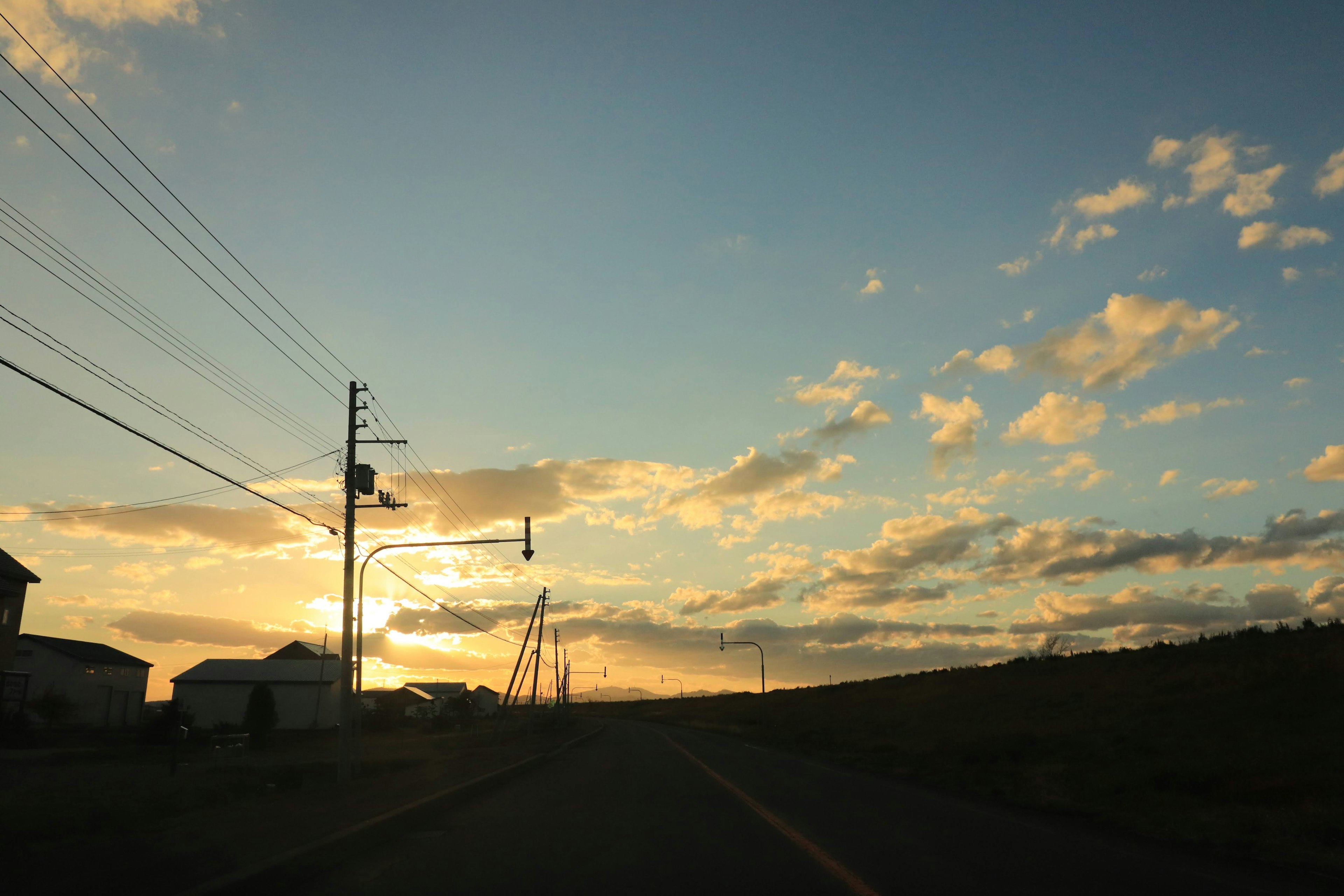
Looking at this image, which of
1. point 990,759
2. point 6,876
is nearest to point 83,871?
point 6,876

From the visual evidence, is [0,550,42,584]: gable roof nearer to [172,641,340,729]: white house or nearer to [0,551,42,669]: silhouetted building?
[0,551,42,669]: silhouetted building

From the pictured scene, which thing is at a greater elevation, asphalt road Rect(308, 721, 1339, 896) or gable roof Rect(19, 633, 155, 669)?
gable roof Rect(19, 633, 155, 669)

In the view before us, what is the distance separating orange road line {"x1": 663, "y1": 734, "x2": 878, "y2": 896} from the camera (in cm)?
777

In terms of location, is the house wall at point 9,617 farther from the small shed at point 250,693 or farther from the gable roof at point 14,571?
the small shed at point 250,693

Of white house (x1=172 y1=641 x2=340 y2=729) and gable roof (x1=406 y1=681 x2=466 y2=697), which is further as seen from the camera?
gable roof (x1=406 y1=681 x2=466 y2=697)

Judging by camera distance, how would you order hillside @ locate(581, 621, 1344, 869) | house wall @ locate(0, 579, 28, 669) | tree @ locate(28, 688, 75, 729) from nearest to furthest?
hillside @ locate(581, 621, 1344, 869)
house wall @ locate(0, 579, 28, 669)
tree @ locate(28, 688, 75, 729)

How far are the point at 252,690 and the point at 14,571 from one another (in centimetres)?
2808

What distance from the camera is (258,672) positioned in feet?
244

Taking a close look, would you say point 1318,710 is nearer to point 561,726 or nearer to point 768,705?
point 561,726

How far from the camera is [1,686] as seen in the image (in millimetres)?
44469

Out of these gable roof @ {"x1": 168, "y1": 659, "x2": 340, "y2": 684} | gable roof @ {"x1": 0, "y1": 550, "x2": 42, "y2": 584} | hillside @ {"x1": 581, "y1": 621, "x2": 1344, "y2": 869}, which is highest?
gable roof @ {"x1": 0, "y1": 550, "x2": 42, "y2": 584}

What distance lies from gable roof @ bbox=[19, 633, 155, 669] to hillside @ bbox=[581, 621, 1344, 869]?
1932 inches

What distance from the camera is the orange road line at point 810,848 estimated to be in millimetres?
7766

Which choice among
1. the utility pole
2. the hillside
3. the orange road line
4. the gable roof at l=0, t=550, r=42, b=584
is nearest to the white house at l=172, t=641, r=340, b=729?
the gable roof at l=0, t=550, r=42, b=584
